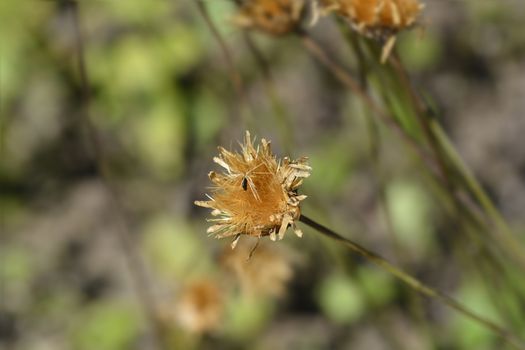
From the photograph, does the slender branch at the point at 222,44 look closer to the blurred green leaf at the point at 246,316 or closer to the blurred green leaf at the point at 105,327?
the blurred green leaf at the point at 246,316

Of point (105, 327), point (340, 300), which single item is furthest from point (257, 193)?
point (105, 327)

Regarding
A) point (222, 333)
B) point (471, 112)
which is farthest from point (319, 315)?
point (471, 112)

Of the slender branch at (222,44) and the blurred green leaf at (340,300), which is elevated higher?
the slender branch at (222,44)

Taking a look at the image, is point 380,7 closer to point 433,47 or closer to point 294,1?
point 294,1

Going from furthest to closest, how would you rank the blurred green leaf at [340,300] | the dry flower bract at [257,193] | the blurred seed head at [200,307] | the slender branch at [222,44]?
the blurred green leaf at [340,300] < the blurred seed head at [200,307] < the slender branch at [222,44] < the dry flower bract at [257,193]

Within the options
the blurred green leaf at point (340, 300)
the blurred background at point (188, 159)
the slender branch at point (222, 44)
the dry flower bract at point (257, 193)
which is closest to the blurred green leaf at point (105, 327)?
the blurred background at point (188, 159)

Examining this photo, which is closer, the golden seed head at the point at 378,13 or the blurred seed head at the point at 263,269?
the golden seed head at the point at 378,13
